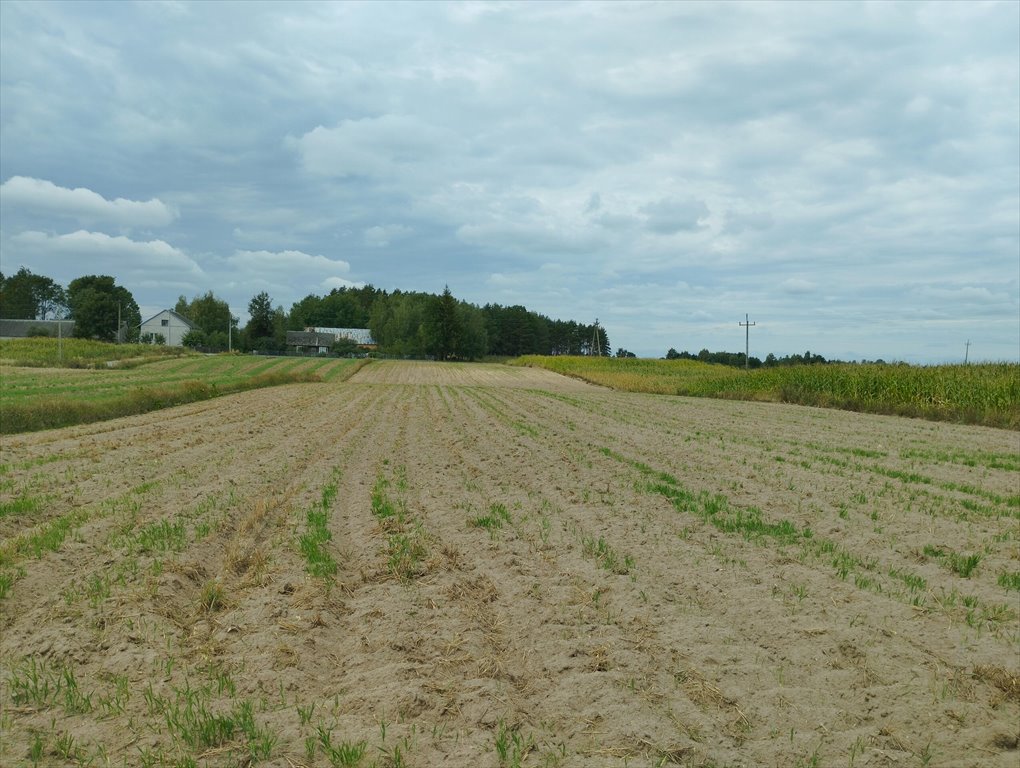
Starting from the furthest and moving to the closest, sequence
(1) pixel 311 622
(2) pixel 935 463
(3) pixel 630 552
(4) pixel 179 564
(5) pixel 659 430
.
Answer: (5) pixel 659 430 → (2) pixel 935 463 → (3) pixel 630 552 → (4) pixel 179 564 → (1) pixel 311 622

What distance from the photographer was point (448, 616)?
5.75 metres

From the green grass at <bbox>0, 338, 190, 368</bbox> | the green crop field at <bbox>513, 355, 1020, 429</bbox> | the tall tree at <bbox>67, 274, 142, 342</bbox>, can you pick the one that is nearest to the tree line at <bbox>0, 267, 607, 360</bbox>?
the tall tree at <bbox>67, 274, 142, 342</bbox>

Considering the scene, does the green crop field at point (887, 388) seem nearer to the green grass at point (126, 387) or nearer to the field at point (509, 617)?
the field at point (509, 617)

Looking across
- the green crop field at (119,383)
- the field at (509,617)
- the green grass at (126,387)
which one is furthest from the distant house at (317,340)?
the field at (509,617)

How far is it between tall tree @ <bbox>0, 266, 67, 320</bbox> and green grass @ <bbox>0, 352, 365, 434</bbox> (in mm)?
96229

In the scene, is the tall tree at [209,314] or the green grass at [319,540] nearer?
the green grass at [319,540]

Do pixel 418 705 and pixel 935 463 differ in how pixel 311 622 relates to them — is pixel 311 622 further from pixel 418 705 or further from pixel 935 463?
pixel 935 463

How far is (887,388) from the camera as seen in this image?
30312mm

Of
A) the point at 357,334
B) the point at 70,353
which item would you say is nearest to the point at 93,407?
the point at 70,353

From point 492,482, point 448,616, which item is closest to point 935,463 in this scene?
point 492,482

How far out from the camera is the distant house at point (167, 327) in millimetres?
108562

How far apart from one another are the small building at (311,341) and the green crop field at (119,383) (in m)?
49.5

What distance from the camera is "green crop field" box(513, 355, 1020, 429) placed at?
25.4 metres

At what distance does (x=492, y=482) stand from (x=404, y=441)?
20.6 feet
